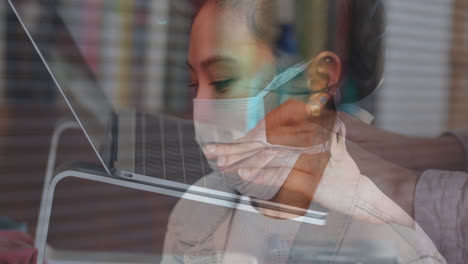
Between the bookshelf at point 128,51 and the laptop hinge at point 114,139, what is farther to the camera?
the bookshelf at point 128,51

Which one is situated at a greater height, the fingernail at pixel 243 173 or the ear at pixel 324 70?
the ear at pixel 324 70

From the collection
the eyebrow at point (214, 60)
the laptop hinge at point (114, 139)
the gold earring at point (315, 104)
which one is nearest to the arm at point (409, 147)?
the gold earring at point (315, 104)

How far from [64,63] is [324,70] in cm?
93

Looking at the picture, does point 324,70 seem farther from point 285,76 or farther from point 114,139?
point 114,139

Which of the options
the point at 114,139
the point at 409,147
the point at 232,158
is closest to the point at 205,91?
the point at 232,158

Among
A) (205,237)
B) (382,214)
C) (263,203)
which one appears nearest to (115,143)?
(205,237)

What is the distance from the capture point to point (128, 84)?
2.13 metres

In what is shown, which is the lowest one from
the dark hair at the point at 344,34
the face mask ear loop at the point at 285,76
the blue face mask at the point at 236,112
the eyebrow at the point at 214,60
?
the blue face mask at the point at 236,112

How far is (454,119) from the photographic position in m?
2.06

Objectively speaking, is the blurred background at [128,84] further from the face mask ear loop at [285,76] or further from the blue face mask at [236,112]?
the face mask ear loop at [285,76]

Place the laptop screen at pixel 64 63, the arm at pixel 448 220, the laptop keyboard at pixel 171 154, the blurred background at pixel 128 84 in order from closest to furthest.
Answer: the arm at pixel 448 220, the laptop keyboard at pixel 171 154, the laptop screen at pixel 64 63, the blurred background at pixel 128 84

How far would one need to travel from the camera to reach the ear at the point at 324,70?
998 millimetres

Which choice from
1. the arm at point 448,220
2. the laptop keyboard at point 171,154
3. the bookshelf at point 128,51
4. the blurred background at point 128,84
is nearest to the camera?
the arm at point 448,220

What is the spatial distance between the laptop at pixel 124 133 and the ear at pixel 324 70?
0.30m
